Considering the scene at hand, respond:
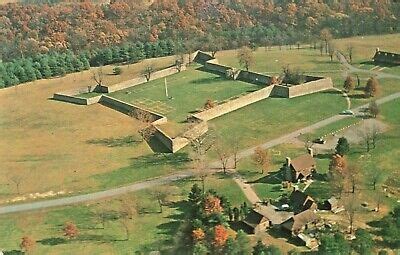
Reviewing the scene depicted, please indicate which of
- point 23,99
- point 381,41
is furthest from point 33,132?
point 381,41

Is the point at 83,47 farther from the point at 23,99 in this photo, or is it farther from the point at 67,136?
the point at 67,136

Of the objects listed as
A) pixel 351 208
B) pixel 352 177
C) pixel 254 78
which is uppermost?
pixel 254 78

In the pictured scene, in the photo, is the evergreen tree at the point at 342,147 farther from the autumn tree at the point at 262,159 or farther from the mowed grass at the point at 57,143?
the mowed grass at the point at 57,143

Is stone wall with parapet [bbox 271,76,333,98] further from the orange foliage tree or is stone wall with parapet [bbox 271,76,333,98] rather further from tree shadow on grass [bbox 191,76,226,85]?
the orange foliage tree

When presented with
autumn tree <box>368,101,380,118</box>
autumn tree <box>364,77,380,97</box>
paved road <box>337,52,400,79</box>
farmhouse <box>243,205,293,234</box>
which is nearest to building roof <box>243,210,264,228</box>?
farmhouse <box>243,205,293,234</box>

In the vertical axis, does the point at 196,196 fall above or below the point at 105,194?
above

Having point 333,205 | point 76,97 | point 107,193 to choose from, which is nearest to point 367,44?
point 76,97

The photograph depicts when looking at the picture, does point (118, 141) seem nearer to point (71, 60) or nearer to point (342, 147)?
point (342, 147)
